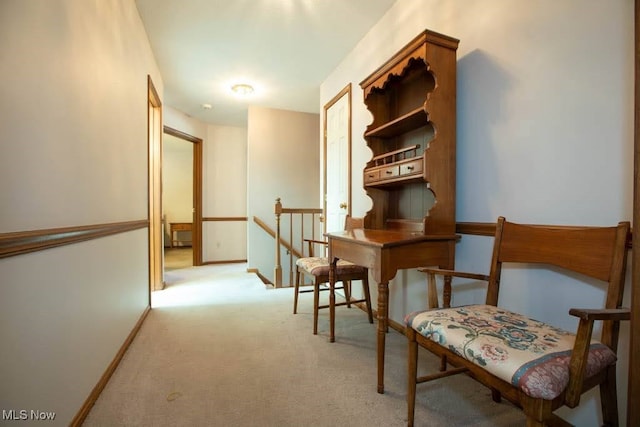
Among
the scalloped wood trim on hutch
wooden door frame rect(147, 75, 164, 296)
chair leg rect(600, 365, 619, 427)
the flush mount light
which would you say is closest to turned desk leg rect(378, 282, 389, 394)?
the scalloped wood trim on hutch

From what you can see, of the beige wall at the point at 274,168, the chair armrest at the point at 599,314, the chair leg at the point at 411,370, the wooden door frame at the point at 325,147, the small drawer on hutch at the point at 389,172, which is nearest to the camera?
the chair armrest at the point at 599,314

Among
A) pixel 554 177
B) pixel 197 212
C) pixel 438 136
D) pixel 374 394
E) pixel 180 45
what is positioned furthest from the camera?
pixel 197 212

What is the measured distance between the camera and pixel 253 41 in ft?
8.93

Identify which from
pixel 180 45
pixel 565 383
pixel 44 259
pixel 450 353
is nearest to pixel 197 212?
pixel 180 45

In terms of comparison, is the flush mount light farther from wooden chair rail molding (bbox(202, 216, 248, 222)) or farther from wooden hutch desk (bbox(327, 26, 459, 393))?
wooden chair rail molding (bbox(202, 216, 248, 222))

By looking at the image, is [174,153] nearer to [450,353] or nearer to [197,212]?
[197,212]

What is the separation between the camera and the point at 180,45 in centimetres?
278

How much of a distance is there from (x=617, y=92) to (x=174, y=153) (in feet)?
26.7

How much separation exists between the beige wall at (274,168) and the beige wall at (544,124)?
3123 mm

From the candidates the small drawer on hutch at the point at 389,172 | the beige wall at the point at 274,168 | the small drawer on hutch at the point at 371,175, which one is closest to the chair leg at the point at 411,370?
the small drawer on hutch at the point at 389,172

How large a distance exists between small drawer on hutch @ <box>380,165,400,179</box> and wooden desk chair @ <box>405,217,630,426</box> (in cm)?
68

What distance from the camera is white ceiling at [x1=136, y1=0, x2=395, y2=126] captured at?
227 cm

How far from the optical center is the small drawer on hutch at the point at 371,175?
6.71 feet

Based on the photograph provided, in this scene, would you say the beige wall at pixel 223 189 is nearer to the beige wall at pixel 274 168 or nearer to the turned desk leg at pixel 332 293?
the beige wall at pixel 274 168
